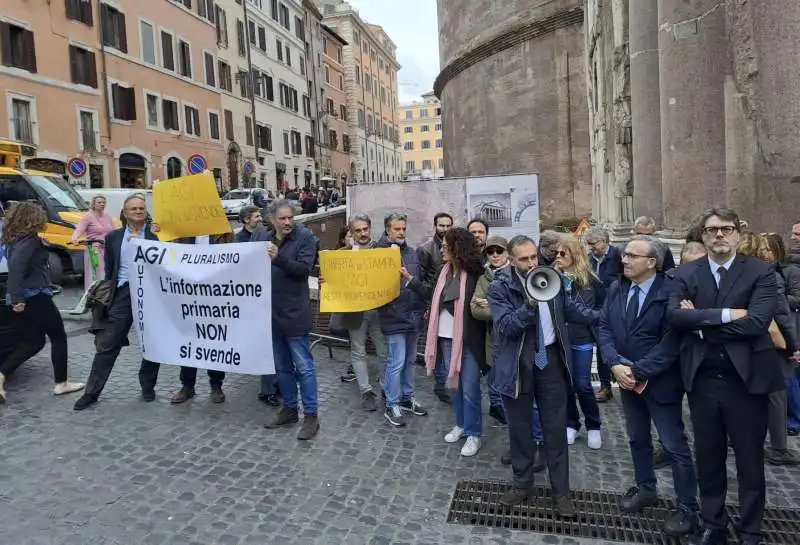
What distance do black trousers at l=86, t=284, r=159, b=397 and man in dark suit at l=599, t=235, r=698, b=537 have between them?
4326 mm

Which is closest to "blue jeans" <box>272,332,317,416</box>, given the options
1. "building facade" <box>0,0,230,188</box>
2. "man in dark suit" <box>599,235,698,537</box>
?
"man in dark suit" <box>599,235,698,537</box>

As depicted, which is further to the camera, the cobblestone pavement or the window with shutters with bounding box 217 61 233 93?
the window with shutters with bounding box 217 61 233 93

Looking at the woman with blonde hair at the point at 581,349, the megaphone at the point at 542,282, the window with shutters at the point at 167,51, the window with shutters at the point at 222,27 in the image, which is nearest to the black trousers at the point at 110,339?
the woman with blonde hair at the point at 581,349

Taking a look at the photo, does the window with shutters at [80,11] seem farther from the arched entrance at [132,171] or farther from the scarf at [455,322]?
the scarf at [455,322]

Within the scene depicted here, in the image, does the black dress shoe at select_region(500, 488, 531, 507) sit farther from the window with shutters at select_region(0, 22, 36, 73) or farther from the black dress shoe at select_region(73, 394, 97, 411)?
the window with shutters at select_region(0, 22, 36, 73)

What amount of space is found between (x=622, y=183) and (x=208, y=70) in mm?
32792

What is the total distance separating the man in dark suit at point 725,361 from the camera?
3.37m

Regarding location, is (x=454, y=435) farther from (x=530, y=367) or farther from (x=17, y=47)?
(x=17, y=47)

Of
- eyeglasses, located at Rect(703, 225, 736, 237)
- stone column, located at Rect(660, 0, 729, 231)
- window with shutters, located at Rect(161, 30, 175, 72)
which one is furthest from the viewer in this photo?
window with shutters, located at Rect(161, 30, 175, 72)

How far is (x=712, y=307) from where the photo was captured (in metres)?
3.47

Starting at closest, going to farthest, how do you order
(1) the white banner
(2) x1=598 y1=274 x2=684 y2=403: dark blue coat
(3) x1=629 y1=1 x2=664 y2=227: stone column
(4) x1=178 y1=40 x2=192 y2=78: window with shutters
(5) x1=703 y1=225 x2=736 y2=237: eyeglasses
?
(5) x1=703 y1=225 x2=736 y2=237: eyeglasses, (2) x1=598 y1=274 x2=684 y2=403: dark blue coat, (1) the white banner, (3) x1=629 y1=1 x2=664 y2=227: stone column, (4) x1=178 y1=40 x2=192 y2=78: window with shutters

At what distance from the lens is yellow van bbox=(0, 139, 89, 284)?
502 inches

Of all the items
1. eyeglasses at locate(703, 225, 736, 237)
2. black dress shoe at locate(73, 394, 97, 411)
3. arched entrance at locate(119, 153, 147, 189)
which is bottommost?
black dress shoe at locate(73, 394, 97, 411)

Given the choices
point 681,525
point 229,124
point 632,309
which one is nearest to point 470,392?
point 632,309
